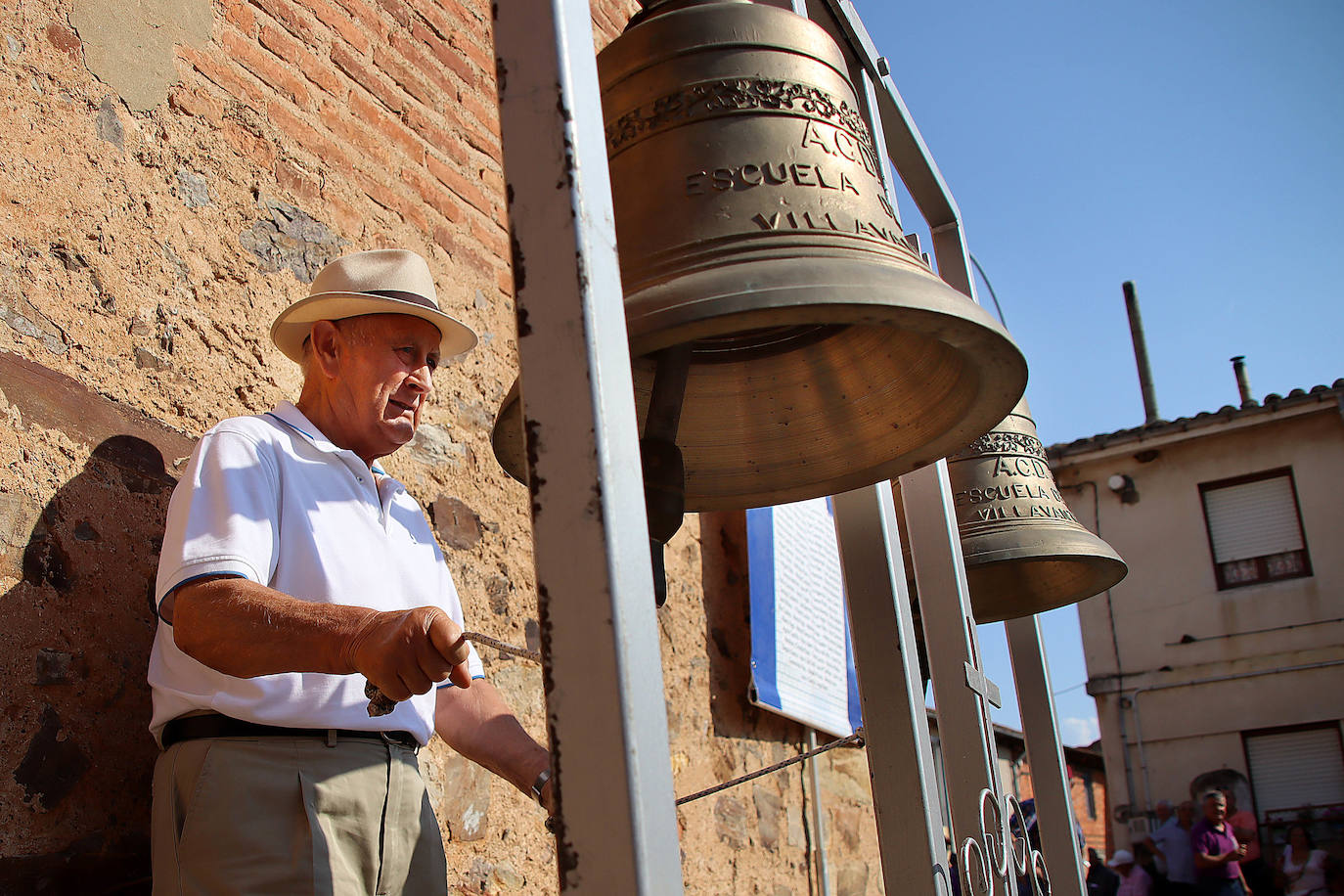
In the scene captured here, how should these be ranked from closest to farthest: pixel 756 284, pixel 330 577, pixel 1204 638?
pixel 756 284 → pixel 330 577 → pixel 1204 638

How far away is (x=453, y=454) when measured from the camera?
2.86 metres

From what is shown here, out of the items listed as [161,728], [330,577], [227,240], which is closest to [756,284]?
[330,577]

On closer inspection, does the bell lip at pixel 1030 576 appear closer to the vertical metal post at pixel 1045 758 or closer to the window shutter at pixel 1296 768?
the vertical metal post at pixel 1045 758

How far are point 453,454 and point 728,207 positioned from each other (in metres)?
1.56

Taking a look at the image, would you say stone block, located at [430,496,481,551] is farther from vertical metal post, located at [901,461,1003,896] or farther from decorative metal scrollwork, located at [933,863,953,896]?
decorative metal scrollwork, located at [933,863,953,896]

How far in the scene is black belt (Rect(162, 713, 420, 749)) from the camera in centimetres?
169

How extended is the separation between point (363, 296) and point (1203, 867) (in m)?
8.74

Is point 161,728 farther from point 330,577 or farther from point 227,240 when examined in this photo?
point 227,240

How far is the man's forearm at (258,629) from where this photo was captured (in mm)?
1321

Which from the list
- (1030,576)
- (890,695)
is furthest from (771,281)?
(1030,576)

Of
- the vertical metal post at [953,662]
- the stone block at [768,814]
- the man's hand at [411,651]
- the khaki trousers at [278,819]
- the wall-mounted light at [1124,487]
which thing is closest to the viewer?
the man's hand at [411,651]

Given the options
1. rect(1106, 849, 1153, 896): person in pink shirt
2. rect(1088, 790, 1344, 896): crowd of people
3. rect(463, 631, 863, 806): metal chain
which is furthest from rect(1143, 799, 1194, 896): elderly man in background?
rect(463, 631, 863, 806): metal chain

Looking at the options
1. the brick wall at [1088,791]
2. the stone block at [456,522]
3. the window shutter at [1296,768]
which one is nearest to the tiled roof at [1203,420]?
the window shutter at [1296,768]

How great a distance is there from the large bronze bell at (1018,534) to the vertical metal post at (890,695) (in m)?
0.58
